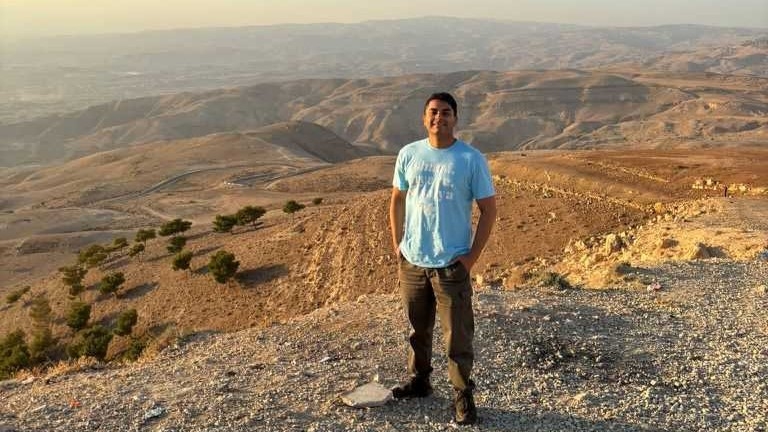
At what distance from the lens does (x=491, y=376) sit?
604 cm

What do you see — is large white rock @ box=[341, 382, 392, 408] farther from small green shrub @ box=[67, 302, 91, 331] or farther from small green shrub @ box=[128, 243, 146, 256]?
small green shrub @ box=[128, 243, 146, 256]

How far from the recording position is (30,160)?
119062 mm

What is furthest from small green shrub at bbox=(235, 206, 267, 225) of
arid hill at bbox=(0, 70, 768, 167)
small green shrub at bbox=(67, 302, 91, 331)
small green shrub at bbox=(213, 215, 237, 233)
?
arid hill at bbox=(0, 70, 768, 167)

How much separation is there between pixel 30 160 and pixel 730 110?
421ft

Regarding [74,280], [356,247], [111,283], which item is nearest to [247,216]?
[111,283]

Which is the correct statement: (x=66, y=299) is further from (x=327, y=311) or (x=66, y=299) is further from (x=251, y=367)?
(x=251, y=367)

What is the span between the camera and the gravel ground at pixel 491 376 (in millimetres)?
5262

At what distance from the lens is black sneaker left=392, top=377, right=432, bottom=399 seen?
5414 mm

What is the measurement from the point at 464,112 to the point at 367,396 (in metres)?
124

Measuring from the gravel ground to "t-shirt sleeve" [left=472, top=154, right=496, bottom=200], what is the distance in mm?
1979

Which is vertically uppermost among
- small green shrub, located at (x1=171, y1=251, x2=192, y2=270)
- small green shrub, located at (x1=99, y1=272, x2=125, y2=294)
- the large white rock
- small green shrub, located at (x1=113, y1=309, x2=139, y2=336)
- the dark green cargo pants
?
the dark green cargo pants

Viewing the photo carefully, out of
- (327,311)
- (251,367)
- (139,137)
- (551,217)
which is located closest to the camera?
(251,367)

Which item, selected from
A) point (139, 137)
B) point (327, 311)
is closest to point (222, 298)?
point (327, 311)

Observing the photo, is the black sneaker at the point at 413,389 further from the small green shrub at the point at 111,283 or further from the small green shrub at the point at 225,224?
the small green shrub at the point at 225,224
